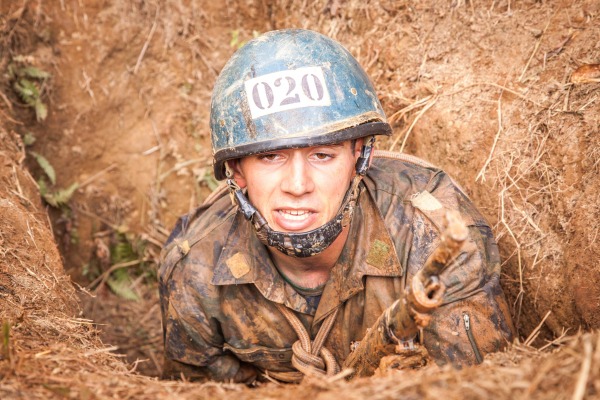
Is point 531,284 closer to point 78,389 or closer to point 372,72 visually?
point 372,72

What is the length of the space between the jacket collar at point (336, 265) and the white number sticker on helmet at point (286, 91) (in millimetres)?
780

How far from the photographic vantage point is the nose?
3.42 m

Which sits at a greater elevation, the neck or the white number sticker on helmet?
the white number sticker on helmet

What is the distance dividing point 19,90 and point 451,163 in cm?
390

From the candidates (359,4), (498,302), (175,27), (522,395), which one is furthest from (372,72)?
(522,395)

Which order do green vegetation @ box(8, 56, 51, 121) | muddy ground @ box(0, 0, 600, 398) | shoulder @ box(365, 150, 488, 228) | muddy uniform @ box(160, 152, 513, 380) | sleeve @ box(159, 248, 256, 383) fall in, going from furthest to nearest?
green vegetation @ box(8, 56, 51, 121) < sleeve @ box(159, 248, 256, 383) < shoulder @ box(365, 150, 488, 228) < muddy uniform @ box(160, 152, 513, 380) < muddy ground @ box(0, 0, 600, 398)

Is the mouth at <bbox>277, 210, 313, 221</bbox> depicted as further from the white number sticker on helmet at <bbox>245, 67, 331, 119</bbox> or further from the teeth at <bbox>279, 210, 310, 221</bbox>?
the white number sticker on helmet at <bbox>245, 67, 331, 119</bbox>

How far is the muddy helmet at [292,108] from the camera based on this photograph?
11.3 feet

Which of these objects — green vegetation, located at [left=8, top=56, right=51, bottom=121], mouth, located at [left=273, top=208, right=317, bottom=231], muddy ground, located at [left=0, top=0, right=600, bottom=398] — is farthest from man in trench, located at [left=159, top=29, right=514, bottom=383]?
green vegetation, located at [left=8, top=56, right=51, bottom=121]

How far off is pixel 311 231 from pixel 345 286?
502 millimetres

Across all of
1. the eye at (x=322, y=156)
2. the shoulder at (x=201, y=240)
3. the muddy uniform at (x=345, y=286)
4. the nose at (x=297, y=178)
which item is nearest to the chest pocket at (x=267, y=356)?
the muddy uniform at (x=345, y=286)

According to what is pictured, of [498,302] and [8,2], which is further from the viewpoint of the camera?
[8,2]

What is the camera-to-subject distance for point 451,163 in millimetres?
4789

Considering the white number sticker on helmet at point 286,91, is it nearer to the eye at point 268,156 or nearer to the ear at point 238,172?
the eye at point 268,156
